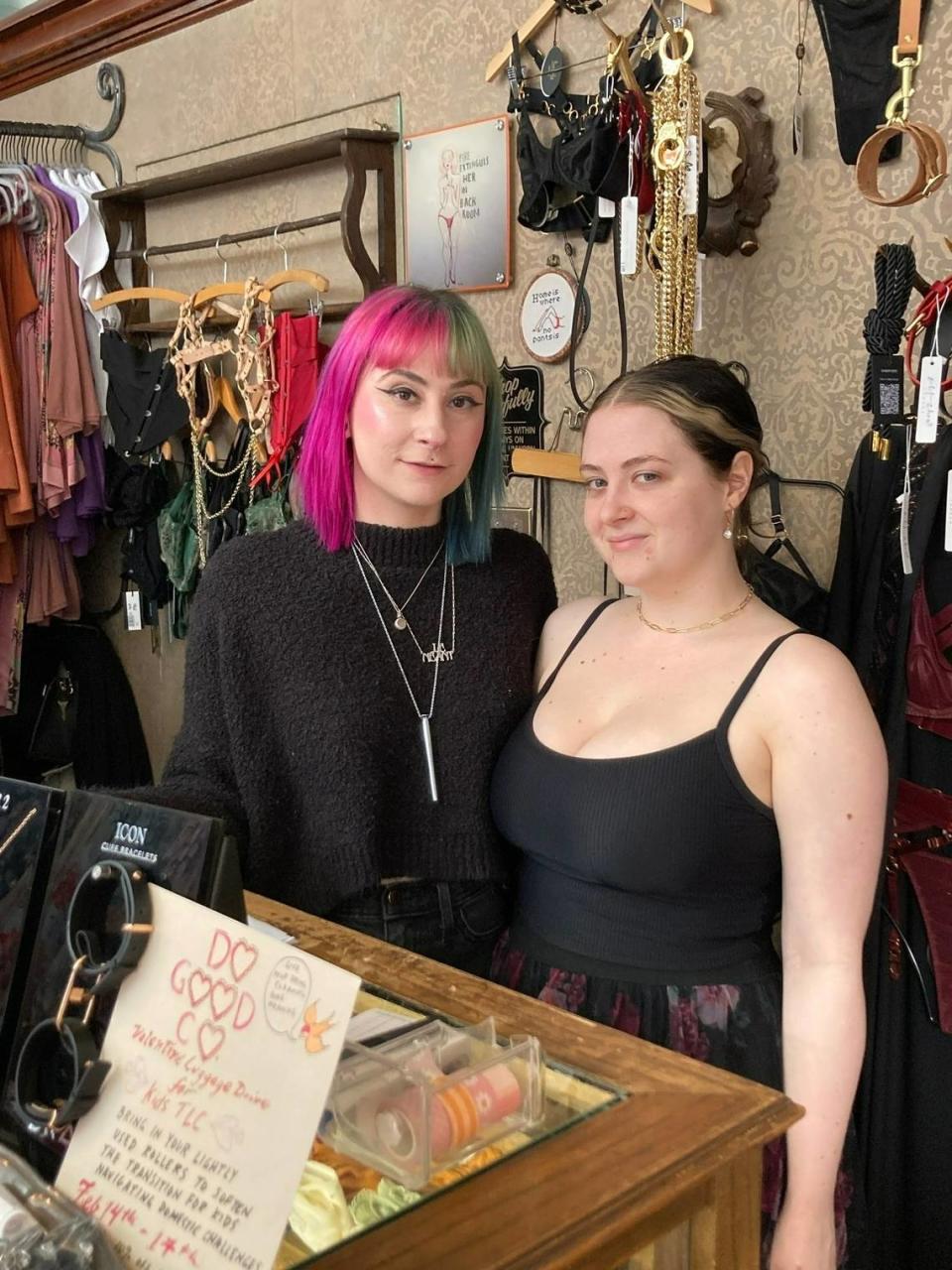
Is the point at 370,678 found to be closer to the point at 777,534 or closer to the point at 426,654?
the point at 426,654

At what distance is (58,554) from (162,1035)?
316 centimetres

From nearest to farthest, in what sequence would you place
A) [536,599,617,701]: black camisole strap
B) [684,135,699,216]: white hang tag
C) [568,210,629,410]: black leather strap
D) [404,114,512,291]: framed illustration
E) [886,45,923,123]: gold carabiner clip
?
[536,599,617,701]: black camisole strap → [886,45,923,123]: gold carabiner clip → [684,135,699,216]: white hang tag → [568,210,629,410]: black leather strap → [404,114,512,291]: framed illustration

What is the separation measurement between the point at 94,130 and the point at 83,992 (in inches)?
141

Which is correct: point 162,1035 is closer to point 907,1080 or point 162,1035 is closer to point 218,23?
point 907,1080

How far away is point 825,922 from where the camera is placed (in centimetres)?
126

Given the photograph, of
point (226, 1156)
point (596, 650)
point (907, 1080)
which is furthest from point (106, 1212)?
point (907, 1080)

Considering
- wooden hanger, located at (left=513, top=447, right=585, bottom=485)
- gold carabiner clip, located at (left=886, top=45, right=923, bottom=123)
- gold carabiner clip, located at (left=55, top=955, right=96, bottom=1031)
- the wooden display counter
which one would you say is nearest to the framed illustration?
wooden hanger, located at (left=513, top=447, right=585, bottom=485)

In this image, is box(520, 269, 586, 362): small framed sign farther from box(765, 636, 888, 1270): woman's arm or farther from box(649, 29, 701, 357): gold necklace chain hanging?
box(765, 636, 888, 1270): woman's arm

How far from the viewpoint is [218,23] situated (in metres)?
3.27

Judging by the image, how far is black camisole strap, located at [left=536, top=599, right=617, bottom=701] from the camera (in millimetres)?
1588

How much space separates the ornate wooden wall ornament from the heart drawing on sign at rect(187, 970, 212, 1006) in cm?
175

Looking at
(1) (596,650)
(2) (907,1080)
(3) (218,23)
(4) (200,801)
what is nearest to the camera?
(4) (200,801)

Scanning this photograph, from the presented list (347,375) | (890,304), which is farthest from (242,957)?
(890,304)

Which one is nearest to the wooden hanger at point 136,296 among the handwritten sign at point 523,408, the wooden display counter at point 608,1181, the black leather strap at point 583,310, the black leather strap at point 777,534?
the handwritten sign at point 523,408
